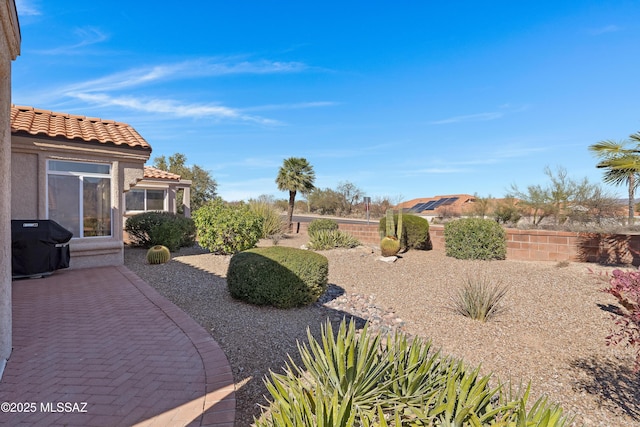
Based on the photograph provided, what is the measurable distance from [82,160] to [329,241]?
933 cm

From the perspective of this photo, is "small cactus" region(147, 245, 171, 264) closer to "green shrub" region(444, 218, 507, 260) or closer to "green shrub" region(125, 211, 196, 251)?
"green shrub" region(125, 211, 196, 251)

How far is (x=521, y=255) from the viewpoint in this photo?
12.1 metres

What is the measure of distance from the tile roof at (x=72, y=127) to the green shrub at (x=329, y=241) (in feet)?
24.7

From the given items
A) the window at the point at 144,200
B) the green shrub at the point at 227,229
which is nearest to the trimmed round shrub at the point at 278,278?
the green shrub at the point at 227,229

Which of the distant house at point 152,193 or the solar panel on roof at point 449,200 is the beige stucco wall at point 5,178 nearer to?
the distant house at point 152,193

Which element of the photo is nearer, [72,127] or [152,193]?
[72,127]

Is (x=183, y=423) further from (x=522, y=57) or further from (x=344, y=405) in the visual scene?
(x=522, y=57)

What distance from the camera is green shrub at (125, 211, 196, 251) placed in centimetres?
1248

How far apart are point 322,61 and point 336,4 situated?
12.2ft

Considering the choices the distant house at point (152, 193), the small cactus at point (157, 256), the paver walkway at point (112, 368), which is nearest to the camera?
the paver walkway at point (112, 368)

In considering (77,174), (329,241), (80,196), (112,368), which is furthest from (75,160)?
(329,241)

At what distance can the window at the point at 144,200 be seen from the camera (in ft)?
59.7

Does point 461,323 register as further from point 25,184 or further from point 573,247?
point 25,184

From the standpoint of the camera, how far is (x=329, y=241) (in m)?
14.7
